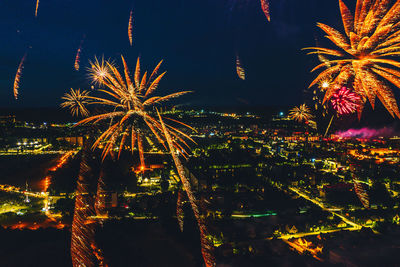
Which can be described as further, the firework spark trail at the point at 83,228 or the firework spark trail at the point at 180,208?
the firework spark trail at the point at 180,208

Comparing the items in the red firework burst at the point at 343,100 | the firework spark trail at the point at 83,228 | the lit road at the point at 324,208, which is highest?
the red firework burst at the point at 343,100

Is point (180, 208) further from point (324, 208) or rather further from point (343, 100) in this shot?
point (343, 100)

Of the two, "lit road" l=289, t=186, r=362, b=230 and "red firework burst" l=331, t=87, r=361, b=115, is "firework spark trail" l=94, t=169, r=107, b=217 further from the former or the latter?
"red firework burst" l=331, t=87, r=361, b=115

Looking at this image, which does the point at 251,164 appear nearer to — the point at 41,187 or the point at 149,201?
the point at 149,201

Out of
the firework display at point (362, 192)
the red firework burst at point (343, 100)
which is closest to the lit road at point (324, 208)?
the firework display at point (362, 192)

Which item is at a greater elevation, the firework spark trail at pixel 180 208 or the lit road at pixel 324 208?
the firework spark trail at pixel 180 208

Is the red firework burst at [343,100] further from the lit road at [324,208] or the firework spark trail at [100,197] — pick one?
the firework spark trail at [100,197]

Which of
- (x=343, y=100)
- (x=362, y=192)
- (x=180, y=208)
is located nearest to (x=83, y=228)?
(x=180, y=208)

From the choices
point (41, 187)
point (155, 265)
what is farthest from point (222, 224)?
point (41, 187)

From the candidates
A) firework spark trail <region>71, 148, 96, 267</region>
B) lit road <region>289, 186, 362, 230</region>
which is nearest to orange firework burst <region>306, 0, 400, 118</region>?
lit road <region>289, 186, 362, 230</region>
